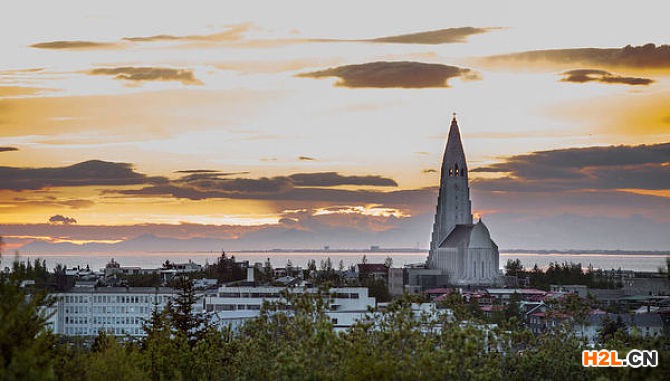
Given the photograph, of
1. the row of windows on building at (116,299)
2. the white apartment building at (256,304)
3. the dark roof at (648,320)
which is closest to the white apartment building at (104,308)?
the row of windows on building at (116,299)

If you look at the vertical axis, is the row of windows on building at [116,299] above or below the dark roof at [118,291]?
below

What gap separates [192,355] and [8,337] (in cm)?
1923

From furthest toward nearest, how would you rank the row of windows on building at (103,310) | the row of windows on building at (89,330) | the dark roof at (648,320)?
the row of windows on building at (103,310) < the row of windows on building at (89,330) < the dark roof at (648,320)

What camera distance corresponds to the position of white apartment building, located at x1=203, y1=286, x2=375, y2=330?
101500 millimetres

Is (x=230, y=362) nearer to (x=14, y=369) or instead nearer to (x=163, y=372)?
(x=163, y=372)

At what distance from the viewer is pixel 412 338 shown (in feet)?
144

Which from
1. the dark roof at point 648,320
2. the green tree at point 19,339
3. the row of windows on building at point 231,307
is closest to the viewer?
the green tree at point 19,339

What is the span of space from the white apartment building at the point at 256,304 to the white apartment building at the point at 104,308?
18.8 m

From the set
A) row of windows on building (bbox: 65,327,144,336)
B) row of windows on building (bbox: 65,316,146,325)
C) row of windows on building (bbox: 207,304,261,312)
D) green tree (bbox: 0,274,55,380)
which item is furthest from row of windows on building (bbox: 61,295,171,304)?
green tree (bbox: 0,274,55,380)

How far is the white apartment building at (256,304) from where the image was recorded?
102 m

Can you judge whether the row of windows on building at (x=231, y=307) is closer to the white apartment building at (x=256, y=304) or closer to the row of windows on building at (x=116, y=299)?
the white apartment building at (x=256, y=304)

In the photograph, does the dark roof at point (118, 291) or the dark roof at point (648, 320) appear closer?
the dark roof at point (648, 320)

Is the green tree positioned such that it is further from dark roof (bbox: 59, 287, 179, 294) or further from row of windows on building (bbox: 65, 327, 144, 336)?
dark roof (bbox: 59, 287, 179, 294)

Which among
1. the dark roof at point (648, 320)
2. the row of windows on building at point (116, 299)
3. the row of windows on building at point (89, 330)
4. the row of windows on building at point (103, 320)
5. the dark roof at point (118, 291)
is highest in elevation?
the dark roof at point (118, 291)
